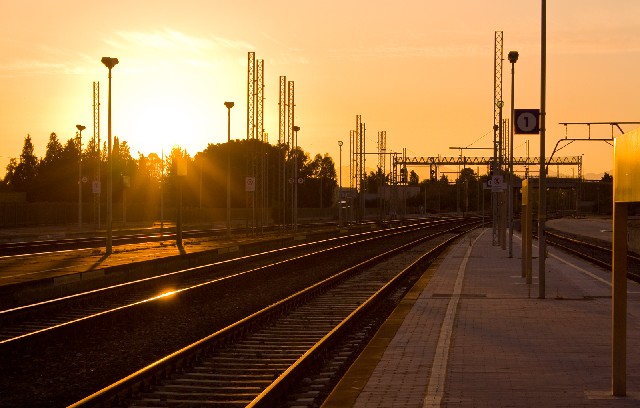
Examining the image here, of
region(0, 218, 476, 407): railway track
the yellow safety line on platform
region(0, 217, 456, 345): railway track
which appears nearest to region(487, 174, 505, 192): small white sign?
region(0, 217, 456, 345): railway track

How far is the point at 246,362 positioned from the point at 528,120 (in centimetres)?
1016

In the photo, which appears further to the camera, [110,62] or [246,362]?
[110,62]

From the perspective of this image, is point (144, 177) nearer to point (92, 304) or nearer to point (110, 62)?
point (110, 62)

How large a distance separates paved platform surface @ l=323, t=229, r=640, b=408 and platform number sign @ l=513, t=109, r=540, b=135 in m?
3.44

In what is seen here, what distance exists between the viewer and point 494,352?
13.0 metres

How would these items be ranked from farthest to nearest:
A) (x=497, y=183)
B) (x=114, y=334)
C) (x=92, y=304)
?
(x=497, y=183)
(x=92, y=304)
(x=114, y=334)

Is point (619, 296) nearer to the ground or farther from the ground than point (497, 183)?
nearer to the ground

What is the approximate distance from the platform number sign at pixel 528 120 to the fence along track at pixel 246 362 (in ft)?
15.2

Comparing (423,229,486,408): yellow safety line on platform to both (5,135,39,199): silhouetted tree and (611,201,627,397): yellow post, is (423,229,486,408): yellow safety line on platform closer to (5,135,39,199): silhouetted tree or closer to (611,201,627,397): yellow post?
(611,201,627,397): yellow post

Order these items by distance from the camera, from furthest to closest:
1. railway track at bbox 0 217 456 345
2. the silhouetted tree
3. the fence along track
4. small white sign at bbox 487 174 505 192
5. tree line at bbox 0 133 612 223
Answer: the silhouetted tree
tree line at bbox 0 133 612 223
small white sign at bbox 487 174 505 192
railway track at bbox 0 217 456 345
the fence along track

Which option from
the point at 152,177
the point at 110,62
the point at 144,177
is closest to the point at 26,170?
the point at 144,177

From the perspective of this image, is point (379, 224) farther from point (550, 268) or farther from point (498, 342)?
point (498, 342)

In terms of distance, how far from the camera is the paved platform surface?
9992mm

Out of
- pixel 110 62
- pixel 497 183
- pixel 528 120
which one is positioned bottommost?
pixel 497 183
